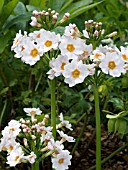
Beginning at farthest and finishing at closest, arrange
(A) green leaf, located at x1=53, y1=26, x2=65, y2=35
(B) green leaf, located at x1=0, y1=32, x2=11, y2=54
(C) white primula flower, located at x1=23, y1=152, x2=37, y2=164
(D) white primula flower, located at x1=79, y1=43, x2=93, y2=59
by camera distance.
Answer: (B) green leaf, located at x1=0, y1=32, x2=11, y2=54 → (A) green leaf, located at x1=53, y1=26, x2=65, y2=35 → (D) white primula flower, located at x1=79, y1=43, x2=93, y2=59 → (C) white primula flower, located at x1=23, y1=152, x2=37, y2=164

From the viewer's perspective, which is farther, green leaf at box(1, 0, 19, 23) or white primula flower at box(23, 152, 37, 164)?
green leaf at box(1, 0, 19, 23)

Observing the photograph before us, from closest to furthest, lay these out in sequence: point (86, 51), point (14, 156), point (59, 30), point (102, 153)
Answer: point (14, 156) < point (86, 51) < point (59, 30) < point (102, 153)

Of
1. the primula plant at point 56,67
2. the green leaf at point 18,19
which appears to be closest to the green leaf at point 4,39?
the green leaf at point 18,19

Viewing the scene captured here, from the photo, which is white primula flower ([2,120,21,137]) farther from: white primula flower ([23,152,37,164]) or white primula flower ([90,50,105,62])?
white primula flower ([90,50,105,62])

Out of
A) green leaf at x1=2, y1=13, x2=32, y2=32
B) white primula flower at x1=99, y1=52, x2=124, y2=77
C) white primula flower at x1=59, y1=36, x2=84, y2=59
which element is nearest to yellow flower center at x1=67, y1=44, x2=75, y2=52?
white primula flower at x1=59, y1=36, x2=84, y2=59

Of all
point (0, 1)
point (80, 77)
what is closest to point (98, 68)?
point (80, 77)

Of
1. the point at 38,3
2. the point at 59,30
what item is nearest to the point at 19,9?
the point at 38,3

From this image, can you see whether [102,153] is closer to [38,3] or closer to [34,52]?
[38,3]
